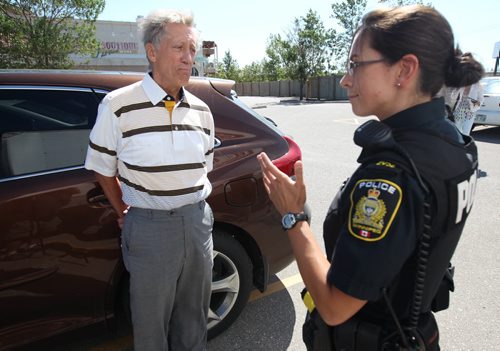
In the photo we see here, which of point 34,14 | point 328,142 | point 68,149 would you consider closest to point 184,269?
point 68,149

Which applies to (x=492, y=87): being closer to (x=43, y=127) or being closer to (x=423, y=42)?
(x=423, y=42)

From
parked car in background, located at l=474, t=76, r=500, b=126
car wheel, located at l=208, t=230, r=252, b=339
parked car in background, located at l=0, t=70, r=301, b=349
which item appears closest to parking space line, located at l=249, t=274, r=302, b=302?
car wheel, located at l=208, t=230, r=252, b=339

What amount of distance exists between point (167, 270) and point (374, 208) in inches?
47.7

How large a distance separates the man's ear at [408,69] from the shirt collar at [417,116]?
0.27 ft

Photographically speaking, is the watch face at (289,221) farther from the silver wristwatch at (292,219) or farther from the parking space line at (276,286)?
the parking space line at (276,286)

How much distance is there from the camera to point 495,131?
10719 millimetres

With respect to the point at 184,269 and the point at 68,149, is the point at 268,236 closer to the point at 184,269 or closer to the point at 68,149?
the point at 184,269

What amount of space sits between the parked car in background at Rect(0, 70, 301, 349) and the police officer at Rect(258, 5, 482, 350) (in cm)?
121

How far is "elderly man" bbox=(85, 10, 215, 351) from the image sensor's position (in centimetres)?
172

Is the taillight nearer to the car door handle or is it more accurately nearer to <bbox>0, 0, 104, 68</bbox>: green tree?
the car door handle

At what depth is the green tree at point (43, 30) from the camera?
1227 centimetres

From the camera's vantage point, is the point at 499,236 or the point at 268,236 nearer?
the point at 268,236

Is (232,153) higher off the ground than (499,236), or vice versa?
(232,153)

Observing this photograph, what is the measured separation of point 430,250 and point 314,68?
3528 centimetres
